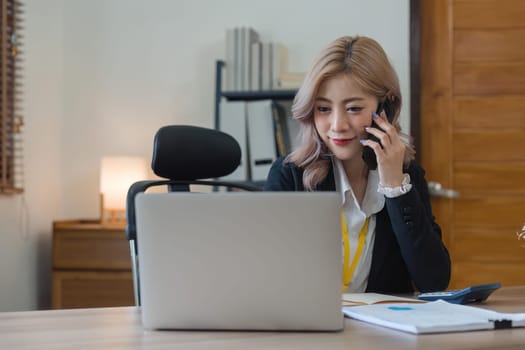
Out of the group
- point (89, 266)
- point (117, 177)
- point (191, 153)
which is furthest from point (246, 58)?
point (191, 153)

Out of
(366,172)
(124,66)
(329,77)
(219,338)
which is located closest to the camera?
(219,338)

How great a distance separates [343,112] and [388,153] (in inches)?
6.5

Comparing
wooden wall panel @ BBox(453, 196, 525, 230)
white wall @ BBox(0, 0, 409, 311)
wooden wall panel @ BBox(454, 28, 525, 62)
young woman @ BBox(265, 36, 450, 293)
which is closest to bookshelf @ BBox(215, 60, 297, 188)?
white wall @ BBox(0, 0, 409, 311)

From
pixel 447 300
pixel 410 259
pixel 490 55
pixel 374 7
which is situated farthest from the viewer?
pixel 374 7

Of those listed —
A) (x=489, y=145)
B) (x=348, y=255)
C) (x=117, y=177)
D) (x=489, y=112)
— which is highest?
(x=489, y=112)

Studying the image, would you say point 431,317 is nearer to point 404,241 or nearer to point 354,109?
point 404,241

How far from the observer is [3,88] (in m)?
3.41

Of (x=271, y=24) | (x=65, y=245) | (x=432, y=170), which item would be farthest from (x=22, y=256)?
(x=432, y=170)

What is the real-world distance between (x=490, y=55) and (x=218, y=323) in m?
2.61

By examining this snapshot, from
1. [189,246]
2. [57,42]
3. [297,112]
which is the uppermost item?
[57,42]

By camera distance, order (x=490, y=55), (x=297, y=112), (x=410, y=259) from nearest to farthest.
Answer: (x=410, y=259) → (x=297, y=112) → (x=490, y=55)

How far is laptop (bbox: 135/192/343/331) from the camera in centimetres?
111

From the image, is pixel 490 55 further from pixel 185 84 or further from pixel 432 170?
pixel 185 84

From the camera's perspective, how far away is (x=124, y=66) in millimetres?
3912
